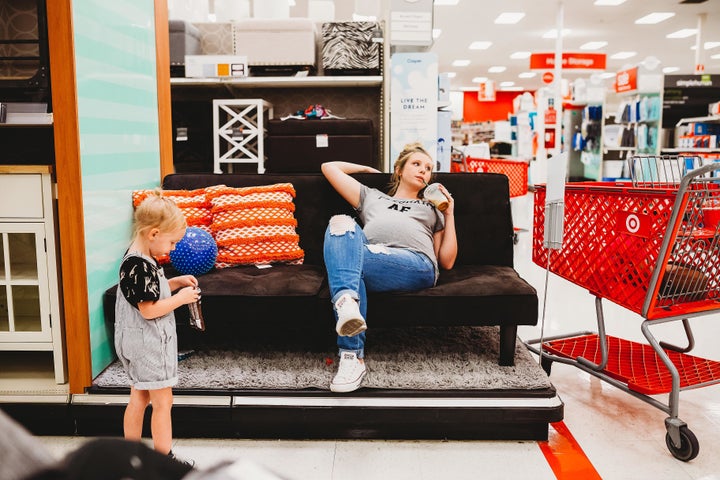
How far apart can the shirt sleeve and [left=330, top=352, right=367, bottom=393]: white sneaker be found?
820mm

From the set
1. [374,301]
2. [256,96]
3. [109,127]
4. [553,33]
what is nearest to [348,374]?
[374,301]

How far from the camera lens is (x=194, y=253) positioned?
2.70 meters

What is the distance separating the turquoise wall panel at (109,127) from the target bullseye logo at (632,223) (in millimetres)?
2207

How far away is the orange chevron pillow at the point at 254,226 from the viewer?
114 inches

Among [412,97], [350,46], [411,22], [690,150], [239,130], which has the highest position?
[411,22]

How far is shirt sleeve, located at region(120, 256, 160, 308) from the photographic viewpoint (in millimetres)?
1836

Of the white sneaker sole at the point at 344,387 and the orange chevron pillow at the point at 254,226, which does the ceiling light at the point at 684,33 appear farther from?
the white sneaker sole at the point at 344,387

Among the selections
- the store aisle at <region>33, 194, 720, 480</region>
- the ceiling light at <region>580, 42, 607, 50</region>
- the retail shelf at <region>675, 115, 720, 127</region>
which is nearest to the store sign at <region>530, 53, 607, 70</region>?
the ceiling light at <region>580, 42, 607, 50</region>

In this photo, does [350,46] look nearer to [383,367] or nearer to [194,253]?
[194,253]

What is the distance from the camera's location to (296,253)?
3.00 m

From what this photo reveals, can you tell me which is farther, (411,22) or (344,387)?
(411,22)

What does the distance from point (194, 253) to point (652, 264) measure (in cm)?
194

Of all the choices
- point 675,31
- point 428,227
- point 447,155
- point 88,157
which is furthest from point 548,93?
point 88,157

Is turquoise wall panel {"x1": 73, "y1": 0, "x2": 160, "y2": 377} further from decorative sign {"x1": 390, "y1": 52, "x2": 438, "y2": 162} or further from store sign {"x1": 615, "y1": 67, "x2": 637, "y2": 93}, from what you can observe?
store sign {"x1": 615, "y1": 67, "x2": 637, "y2": 93}
